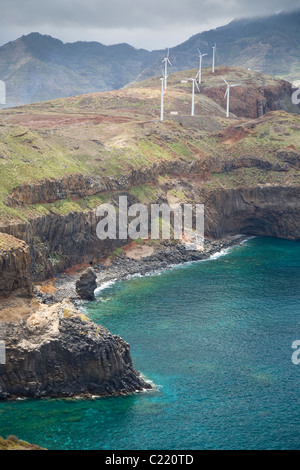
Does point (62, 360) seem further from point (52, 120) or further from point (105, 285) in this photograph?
point (52, 120)

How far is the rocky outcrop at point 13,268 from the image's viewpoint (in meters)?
88.2

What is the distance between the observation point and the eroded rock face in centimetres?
8294

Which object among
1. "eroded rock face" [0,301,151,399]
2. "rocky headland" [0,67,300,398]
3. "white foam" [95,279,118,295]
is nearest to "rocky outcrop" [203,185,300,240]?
"rocky headland" [0,67,300,398]

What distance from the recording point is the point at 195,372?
91.8m

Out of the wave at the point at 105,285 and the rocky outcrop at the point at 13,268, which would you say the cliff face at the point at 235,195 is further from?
the rocky outcrop at the point at 13,268

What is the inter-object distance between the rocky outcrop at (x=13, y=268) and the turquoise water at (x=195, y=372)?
15017 millimetres

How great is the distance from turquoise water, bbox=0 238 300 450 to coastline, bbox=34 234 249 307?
3.85 metres

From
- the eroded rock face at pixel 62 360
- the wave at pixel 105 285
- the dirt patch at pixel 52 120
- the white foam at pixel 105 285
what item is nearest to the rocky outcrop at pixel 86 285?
the wave at pixel 105 285

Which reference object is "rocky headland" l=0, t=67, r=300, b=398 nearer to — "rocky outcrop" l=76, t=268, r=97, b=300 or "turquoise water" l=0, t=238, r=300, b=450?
"rocky outcrop" l=76, t=268, r=97, b=300

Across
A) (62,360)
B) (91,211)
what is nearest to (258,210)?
(91,211)
